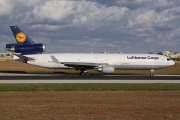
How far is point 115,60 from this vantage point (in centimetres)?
4428

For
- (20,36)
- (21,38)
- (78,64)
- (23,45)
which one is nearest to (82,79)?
(78,64)

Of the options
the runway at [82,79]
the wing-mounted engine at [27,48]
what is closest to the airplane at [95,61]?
the wing-mounted engine at [27,48]

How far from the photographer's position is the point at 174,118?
12.1m

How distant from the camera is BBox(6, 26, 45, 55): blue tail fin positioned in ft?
154

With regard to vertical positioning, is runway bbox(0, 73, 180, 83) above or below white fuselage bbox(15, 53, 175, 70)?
below

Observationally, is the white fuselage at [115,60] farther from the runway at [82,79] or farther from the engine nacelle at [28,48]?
the runway at [82,79]

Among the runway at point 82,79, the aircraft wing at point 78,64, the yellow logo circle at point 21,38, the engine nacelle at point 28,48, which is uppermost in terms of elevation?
the yellow logo circle at point 21,38

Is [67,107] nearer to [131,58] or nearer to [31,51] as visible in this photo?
[131,58]

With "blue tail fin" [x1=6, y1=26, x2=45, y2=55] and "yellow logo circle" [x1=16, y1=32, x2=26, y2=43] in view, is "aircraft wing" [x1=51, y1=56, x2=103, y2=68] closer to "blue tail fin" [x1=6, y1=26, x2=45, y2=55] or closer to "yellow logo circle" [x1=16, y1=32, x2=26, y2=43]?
"blue tail fin" [x1=6, y1=26, x2=45, y2=55]

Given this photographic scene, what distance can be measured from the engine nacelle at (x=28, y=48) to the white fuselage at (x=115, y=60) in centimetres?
163

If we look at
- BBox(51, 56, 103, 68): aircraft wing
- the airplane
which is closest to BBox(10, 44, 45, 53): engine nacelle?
the airplane

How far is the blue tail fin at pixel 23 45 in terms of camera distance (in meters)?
47.1

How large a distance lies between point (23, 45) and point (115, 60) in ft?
47.3

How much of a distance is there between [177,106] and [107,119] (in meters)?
5.13
